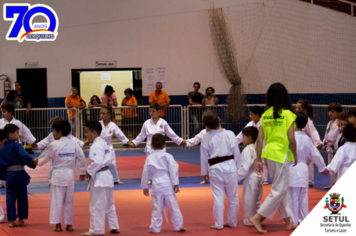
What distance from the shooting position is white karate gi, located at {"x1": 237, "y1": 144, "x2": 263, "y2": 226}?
17.1 ft

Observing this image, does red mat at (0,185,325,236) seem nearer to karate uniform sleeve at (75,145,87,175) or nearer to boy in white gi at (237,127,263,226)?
boy in white gi at (237,127,263,226)

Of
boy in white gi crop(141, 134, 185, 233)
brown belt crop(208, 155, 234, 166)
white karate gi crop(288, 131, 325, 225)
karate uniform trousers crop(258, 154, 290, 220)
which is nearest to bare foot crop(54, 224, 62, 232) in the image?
boy in white gi crop(141, 134, 185, 233)

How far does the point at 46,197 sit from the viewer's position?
23.5ft

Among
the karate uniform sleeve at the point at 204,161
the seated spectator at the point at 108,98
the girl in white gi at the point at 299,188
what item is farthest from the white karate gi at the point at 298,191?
the seated spectator at the point at 108,98

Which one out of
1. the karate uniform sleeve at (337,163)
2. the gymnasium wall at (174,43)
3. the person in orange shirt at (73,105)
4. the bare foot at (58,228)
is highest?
the gymnasium wall at (174,43)

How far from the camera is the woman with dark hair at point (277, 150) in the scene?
15.8ft

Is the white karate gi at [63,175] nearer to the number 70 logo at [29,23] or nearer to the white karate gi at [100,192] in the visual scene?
the white karate gi at [100,192]

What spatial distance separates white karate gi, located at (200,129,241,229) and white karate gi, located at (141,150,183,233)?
42 cm

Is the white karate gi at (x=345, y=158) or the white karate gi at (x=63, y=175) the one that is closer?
the white karate gi at (x=63, y=175)

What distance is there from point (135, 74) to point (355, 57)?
24.2 ft

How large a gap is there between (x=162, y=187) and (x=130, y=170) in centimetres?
504

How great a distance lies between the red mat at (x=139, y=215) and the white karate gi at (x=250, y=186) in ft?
0.69

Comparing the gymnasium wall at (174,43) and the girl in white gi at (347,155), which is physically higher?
the gymnasium wall at (174,43)

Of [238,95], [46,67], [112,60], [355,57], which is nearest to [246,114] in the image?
[238,95]
